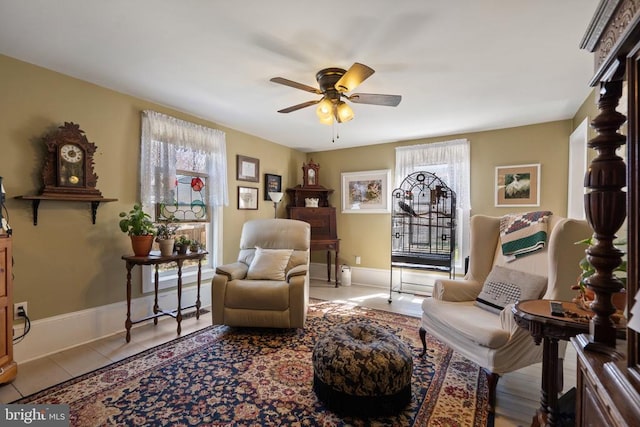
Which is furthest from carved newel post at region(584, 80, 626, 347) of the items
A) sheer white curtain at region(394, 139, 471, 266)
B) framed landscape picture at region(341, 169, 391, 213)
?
framed landscape picture at region(341, 169, 391, 213)

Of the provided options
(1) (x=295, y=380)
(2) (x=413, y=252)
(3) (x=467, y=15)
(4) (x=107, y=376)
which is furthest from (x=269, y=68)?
(2) (x=413, y=252)

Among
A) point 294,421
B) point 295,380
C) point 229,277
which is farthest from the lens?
point 229,277

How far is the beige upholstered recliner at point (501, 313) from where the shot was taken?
1814 millimetres

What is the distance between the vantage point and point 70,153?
8.38 feet

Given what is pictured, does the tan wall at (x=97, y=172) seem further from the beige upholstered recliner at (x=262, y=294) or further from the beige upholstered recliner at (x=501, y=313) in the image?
the beige upholstered recliner at (x=501, y=313)

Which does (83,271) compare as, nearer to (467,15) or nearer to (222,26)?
(222,26)

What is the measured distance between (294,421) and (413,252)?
3.17m

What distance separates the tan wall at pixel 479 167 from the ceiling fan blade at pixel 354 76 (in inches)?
108

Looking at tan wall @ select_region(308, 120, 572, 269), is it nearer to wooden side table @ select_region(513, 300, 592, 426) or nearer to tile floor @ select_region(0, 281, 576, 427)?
tile floor @ select_region(0, 281, 576, 427)

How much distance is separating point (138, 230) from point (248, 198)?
1.81 m

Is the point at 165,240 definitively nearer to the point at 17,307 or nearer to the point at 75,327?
the point at 75,327

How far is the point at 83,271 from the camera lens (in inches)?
107

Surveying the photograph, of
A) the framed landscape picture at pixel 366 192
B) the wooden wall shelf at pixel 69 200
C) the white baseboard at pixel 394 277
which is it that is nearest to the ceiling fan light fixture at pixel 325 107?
the wooden wall shelf at pixel 69 200

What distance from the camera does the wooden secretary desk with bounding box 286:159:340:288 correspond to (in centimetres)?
482
